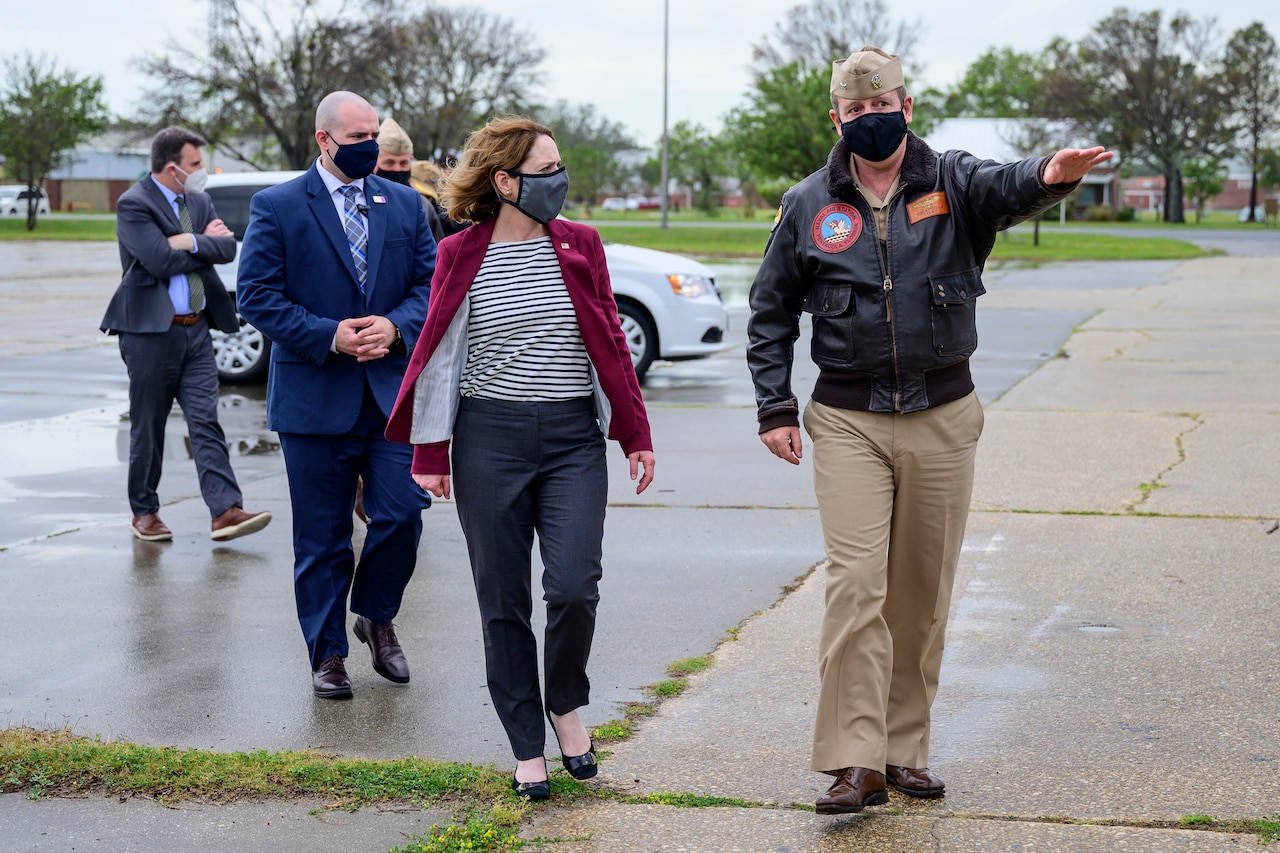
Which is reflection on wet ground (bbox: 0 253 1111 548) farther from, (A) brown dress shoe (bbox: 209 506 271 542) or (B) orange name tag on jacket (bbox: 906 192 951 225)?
(B) orange name tag on jacket (bbox: 906 192 951 225)

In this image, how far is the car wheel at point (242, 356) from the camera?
13.0 m

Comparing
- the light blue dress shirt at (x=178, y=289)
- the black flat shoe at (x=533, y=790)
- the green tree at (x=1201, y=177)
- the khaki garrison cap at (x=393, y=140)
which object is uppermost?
the green tree at (x=1201, y=177)

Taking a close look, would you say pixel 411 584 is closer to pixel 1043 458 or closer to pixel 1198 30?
pixel 1043 458

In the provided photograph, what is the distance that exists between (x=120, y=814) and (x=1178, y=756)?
295 centimetres

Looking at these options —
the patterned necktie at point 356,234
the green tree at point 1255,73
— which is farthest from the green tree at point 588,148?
the patterned necktie at point 356,234

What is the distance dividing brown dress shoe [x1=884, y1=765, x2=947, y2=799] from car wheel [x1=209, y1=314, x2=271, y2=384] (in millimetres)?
10120

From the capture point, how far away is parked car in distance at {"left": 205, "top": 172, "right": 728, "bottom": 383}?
41.9 ft

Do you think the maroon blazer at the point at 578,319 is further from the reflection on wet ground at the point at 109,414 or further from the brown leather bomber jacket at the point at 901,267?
the reflection on wet ground at the point at 109,414

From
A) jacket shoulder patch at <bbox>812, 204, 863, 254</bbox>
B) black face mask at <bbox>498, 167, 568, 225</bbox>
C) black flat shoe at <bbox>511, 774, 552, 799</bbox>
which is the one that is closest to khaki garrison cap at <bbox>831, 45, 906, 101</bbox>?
jacket shoulder patch at <bbox>812, 204, 863, 254</bbox>

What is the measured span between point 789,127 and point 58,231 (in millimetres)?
29877

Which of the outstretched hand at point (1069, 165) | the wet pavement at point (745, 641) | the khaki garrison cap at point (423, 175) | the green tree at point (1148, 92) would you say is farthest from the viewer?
the green tree at point (1148, 92)

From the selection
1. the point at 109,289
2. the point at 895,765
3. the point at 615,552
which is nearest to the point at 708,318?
the point at 615,552

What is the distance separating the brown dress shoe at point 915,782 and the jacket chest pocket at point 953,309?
3.72ft

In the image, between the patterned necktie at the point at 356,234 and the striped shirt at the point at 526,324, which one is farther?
the patterned necktie at the point at 356,234
